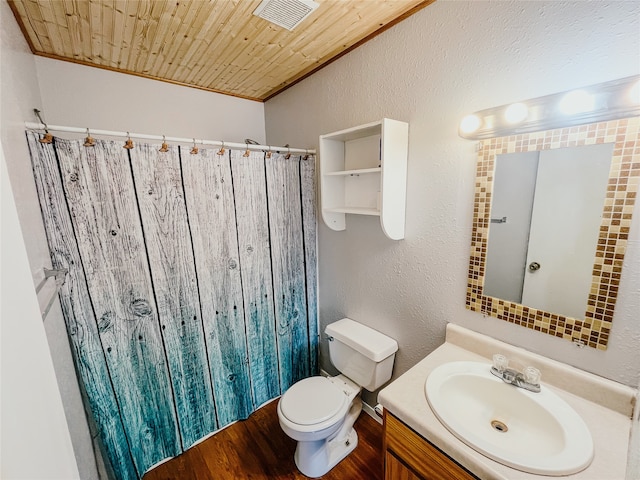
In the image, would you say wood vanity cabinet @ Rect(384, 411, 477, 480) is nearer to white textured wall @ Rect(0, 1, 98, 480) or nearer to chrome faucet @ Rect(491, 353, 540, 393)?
chrome faucet @ Rect(491, 353, 540, 393)

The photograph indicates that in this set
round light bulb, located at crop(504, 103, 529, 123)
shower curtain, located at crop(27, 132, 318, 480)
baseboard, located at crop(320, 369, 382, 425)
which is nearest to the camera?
round light bulb, located at crop(504, 103, 529, 123)

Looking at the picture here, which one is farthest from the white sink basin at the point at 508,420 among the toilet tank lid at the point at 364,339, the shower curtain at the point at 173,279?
the shower curtain at the point at 173,279

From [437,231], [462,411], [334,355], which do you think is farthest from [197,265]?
[462,411]

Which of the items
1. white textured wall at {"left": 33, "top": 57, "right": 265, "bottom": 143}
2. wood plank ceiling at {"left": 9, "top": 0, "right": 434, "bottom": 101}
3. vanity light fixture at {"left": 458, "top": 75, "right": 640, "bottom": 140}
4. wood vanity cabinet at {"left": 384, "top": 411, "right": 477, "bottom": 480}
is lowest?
wood vanity cabinet at {"left": 384, "top": 411, "right": 477, "bottom": 480}

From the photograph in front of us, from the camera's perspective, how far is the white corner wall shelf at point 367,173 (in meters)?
1.34

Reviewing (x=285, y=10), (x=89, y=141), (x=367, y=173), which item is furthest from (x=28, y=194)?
(x=367, y=173)

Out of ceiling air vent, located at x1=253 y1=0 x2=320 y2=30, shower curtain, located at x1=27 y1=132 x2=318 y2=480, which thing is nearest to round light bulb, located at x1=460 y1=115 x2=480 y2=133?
ceiling air vent, located at x1=253 y1=0 x2=320 y2=30

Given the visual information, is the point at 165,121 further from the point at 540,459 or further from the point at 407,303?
the point at 540,459

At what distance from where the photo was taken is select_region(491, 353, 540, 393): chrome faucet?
3.28 feet

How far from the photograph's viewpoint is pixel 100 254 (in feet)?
4.22

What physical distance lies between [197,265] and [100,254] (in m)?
0.44

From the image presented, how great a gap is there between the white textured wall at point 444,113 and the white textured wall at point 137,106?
2.05 ft

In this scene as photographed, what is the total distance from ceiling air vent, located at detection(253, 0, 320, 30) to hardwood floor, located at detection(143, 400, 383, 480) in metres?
2.27

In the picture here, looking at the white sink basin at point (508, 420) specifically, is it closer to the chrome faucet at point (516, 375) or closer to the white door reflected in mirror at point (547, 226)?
the chrome faucet at point (516, 375)
